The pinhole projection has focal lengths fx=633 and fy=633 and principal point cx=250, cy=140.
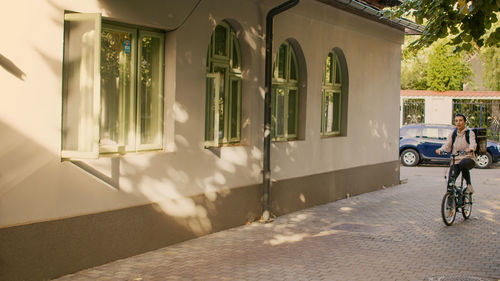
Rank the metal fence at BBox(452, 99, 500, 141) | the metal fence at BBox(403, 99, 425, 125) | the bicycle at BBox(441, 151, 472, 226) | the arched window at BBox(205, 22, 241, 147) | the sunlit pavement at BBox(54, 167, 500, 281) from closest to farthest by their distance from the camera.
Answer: the sunlit pavement at BBox(54, 167, 500, 281), the arched window at BBox(205, 22, 241, 147), the bicycle at BBox(441, 151, 472, 226), the metal fence at BBox(452, 99, 500, 141), the metal fence at BBox(403, 99, 425, 125)

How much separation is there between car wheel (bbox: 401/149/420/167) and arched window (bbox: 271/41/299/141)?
12379 millimetres

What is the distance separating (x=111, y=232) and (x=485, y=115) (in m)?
26.1

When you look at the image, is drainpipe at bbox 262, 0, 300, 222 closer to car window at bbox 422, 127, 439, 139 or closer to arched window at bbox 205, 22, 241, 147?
arched window at bbox 205, 22, 241, 147

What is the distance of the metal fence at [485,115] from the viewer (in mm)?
30217

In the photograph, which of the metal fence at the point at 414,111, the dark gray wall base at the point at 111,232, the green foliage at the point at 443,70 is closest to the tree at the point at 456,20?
the dark gray wall base at the point at 111,232

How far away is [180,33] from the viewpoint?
8.86 m

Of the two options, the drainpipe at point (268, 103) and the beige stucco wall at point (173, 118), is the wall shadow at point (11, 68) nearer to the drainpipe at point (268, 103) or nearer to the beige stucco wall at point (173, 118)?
the beige stucco wall at point (173, 118)

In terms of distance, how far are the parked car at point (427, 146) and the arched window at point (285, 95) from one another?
12146 millimetres

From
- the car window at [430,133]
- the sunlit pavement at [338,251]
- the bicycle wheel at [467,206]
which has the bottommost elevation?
the sunlit pavement at [338,251]

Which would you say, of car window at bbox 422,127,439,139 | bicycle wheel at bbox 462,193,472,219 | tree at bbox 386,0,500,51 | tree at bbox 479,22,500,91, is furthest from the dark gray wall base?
tree at bbox 479,22,500,91

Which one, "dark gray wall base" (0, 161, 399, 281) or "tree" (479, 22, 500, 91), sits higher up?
"tree" (479, 22, 500, 91)

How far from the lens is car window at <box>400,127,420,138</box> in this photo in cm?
2395

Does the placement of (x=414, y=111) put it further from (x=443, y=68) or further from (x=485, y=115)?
(x=443, y=68)

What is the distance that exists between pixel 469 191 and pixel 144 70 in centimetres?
643
